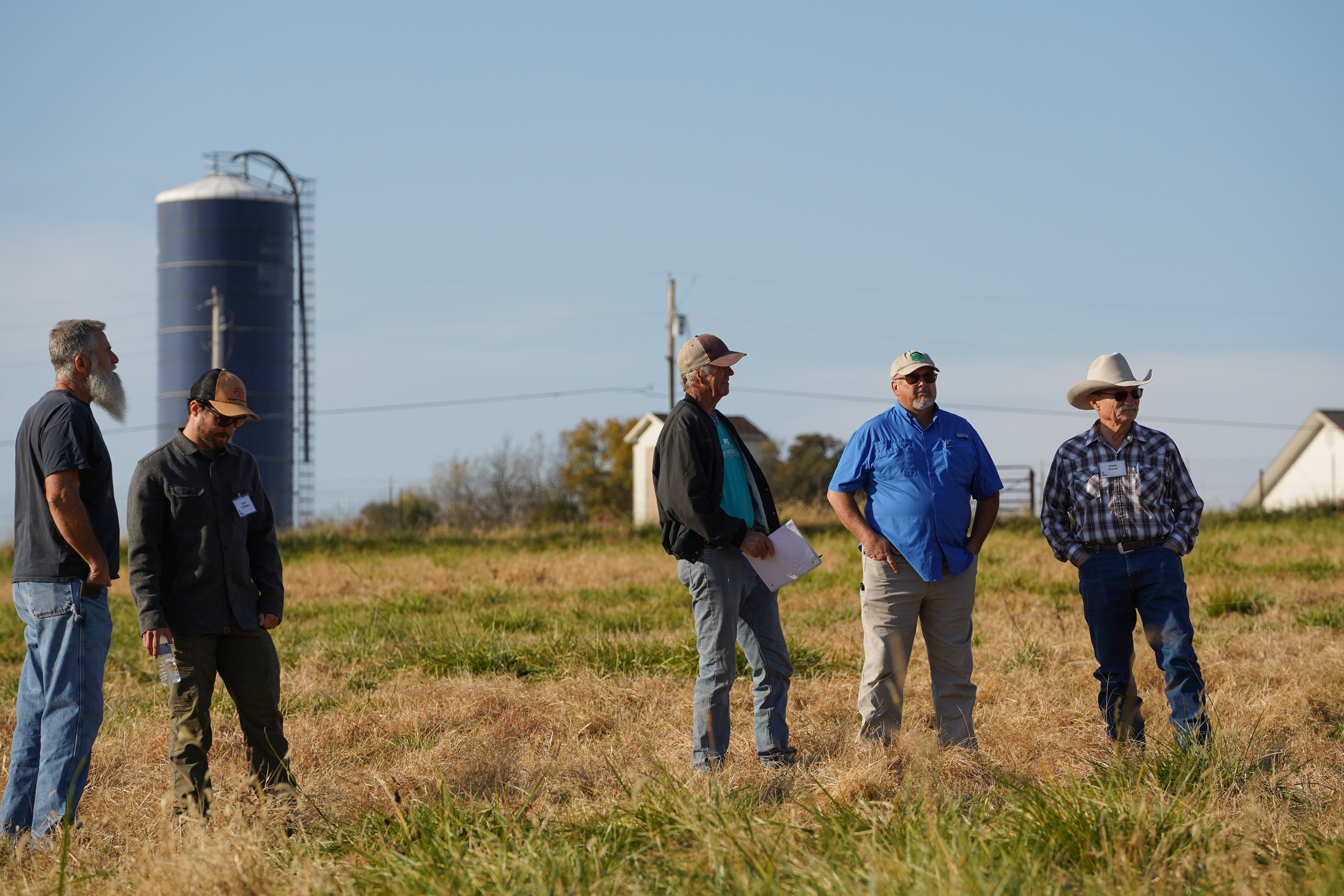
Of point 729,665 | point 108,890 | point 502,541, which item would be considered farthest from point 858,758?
point 502,541

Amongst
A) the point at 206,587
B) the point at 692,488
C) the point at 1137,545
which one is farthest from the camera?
the point at 1137,545

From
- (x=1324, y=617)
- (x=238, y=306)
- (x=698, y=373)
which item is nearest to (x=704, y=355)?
(x=698, y=373)

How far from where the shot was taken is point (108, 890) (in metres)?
3.90

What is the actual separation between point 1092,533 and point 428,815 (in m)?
3.36

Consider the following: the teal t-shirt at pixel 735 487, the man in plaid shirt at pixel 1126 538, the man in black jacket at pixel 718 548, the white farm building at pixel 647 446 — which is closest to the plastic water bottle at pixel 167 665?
the man in black jacket at pixel 718 548

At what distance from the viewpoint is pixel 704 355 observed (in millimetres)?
5578

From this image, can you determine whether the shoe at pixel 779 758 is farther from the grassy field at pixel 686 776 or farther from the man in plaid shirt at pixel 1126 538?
the man in plaid shirt at pixel 1126 538

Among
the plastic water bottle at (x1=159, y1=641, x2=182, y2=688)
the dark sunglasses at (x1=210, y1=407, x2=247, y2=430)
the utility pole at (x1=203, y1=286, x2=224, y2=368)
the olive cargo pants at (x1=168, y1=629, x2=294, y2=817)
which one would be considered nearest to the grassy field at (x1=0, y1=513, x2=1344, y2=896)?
the olive cargo pants at (x1=168, y1=629, x2=294, y2=817)

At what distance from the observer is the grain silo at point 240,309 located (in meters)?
43.4

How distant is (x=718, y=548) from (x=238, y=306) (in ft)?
137

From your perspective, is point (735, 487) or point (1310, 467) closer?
point (735, 487)

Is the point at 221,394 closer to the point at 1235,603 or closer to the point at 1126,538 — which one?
the point at 1126,538

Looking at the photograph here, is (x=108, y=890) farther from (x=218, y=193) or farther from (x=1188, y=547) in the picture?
(x=218, y=193)

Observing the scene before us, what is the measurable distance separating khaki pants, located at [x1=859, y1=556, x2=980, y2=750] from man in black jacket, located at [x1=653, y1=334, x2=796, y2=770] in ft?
1.55
